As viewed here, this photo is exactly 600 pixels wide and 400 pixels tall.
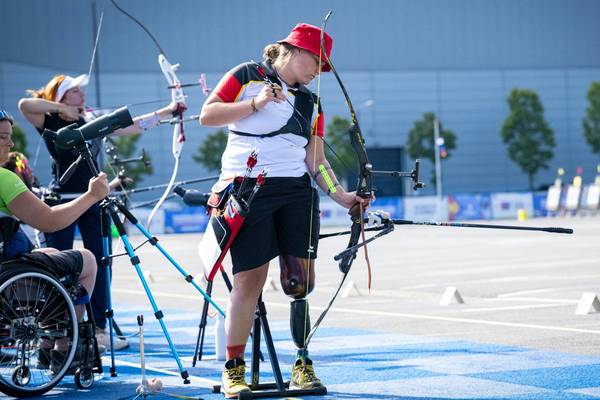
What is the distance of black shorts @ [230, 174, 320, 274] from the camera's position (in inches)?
223

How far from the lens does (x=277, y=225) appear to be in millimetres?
5805

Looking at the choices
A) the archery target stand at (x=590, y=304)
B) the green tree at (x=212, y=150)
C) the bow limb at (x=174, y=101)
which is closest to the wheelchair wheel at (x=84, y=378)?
the bow limb at (x=174, y=101)

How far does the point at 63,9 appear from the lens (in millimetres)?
70500

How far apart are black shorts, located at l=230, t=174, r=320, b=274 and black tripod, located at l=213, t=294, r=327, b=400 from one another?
0.30 m

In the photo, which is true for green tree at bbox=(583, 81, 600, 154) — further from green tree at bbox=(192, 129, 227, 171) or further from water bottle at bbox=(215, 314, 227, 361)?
water bottle at bbox=(215, 314, 227, 361)

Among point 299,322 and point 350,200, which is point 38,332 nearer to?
point 299,322

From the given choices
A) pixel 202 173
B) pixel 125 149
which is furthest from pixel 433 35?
pixel 125 149

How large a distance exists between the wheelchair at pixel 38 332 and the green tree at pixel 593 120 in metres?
77.5

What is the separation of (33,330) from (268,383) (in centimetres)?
128

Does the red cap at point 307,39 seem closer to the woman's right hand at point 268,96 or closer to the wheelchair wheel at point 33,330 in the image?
the woman's right hand at point 268,96

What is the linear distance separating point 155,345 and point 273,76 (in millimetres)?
3585

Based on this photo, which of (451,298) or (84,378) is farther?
A: (451,298)

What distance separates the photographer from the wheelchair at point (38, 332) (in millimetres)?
5934

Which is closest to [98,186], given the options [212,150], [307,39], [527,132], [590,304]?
[307,39]
